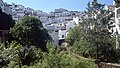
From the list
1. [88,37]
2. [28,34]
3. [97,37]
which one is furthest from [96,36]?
[28,34]

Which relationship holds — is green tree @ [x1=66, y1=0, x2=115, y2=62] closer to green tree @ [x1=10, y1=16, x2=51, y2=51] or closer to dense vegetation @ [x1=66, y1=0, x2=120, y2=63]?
dense vegetation @ [x1=66, y1=0, x2=120, y2=63]

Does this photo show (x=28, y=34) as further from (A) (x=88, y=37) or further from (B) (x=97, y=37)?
(B) (x=97, y=37)

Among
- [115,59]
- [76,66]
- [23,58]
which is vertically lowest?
[115,59]

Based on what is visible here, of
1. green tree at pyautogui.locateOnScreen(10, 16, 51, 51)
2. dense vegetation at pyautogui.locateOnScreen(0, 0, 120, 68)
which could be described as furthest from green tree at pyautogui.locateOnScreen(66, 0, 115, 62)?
green tree at pyautogui.locateOnScreen(10, 16, 51, 51)

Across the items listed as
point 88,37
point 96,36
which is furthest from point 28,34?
point 96,36

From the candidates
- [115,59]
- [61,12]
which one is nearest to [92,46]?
[115,59]

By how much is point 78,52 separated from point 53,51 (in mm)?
25059

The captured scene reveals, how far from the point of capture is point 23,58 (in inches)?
914

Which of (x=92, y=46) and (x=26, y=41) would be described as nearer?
(x=92, y=46)

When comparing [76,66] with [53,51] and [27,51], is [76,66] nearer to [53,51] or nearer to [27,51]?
[53,51]

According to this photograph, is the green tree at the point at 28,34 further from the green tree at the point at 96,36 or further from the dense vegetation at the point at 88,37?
the green tree at the point at 96,36

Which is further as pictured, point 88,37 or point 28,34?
point 28,34

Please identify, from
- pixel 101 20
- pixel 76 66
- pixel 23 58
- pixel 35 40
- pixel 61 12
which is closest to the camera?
pixel 76 66

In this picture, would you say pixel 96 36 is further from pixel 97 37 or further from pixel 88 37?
pixel 88 37
